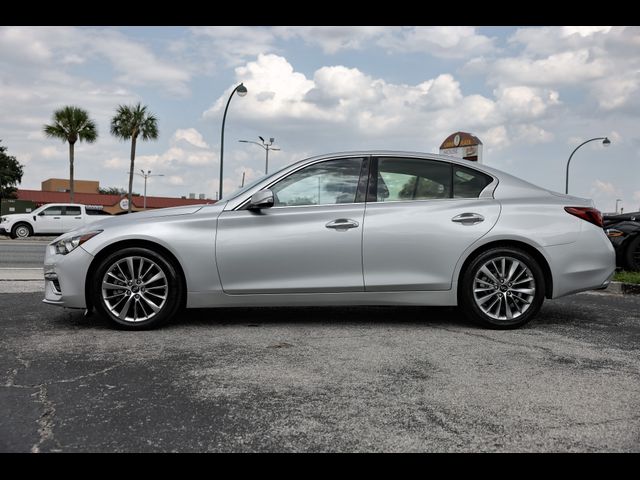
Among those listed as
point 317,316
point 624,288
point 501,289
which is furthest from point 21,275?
point 624,288

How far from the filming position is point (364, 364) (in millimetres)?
3861

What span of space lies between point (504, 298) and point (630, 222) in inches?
214

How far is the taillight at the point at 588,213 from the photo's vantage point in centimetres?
528

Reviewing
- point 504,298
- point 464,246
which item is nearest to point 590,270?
point 504,298

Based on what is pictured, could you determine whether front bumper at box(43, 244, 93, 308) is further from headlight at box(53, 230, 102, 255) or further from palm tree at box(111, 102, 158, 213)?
palm tree at box(111, 102, 158, 213)

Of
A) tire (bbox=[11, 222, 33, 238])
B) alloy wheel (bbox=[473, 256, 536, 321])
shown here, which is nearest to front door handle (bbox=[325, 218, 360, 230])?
alloy wheel (bbox=[473, 256, 536, 321])

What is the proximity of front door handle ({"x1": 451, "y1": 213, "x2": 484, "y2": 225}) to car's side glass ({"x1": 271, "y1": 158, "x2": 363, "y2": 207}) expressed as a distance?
0.90m

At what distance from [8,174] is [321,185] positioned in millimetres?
79041

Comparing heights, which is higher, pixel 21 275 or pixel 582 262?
pixel 582 262

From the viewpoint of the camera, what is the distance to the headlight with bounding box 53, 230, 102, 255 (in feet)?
16.4

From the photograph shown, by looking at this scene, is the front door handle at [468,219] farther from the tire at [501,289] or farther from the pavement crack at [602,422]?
the pavement crack at [602,422]

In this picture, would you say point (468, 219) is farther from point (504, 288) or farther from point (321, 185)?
point (321, 185)

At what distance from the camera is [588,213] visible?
5.32m
